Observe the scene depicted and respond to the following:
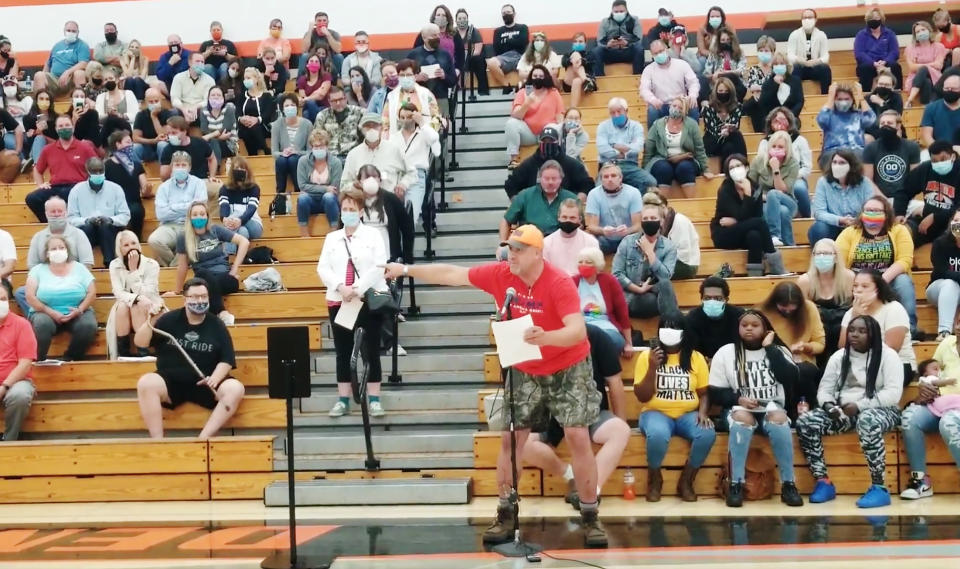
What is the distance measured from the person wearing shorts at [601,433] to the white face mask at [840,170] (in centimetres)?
360

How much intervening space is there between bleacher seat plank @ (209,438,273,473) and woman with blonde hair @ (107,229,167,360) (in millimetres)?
1837

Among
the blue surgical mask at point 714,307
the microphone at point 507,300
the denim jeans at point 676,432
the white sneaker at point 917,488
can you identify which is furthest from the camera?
the blue surgical mask at point 714,307

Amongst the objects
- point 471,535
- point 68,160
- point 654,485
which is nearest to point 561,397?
point 471,535

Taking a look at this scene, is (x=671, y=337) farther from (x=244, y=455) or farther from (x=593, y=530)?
(x=244, y=455)

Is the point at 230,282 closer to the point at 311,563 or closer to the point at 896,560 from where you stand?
the point at 311,563

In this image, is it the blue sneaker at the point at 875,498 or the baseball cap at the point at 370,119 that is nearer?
the blue sneaker at the point at 875,498

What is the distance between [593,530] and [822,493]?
6.72ft

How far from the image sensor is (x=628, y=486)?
31.6ft

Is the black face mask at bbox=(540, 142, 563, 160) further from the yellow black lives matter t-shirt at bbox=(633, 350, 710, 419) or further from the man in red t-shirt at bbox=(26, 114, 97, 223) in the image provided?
the man in red t-shirt at bbox=(26, 114, 97, 223)

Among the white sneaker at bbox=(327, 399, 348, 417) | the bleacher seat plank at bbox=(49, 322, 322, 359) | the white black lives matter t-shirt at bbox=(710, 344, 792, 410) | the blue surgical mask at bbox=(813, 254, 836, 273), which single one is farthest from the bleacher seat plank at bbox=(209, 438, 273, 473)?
the blue surgical mask at bbox=(813, 254, 836, 273)

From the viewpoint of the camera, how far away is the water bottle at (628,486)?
962 centimetres

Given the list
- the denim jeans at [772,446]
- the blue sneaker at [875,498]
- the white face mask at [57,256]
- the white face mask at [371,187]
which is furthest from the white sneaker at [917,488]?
the white face mask at [57,256]

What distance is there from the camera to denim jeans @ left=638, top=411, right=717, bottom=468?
9523 mm

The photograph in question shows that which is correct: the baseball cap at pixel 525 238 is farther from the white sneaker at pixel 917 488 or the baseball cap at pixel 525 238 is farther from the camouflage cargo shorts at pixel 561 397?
the white sneaker at pixel 917 488
